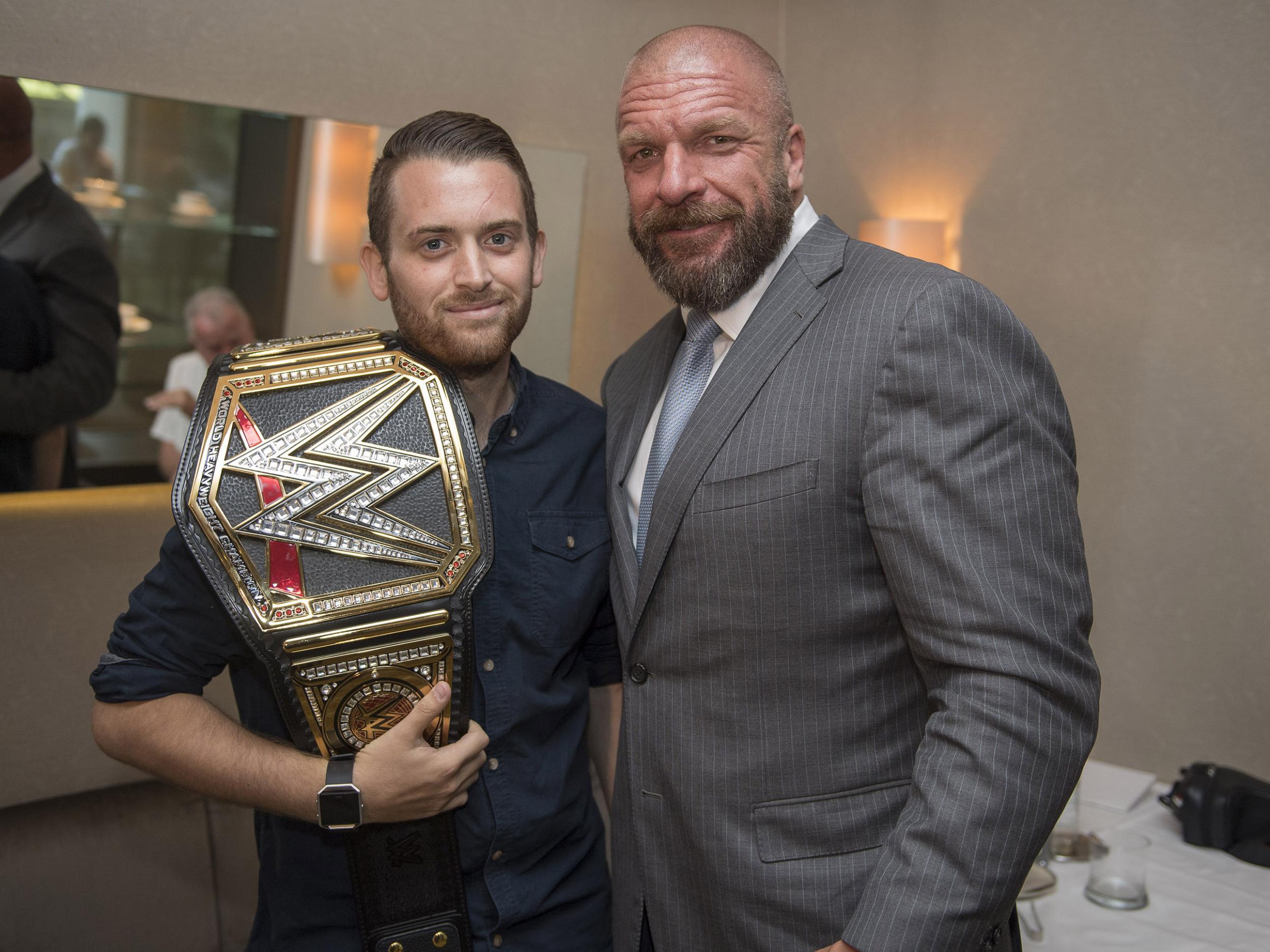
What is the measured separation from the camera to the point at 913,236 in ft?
9.17

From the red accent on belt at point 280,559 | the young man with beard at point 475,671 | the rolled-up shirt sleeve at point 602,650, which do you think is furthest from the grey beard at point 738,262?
the red accent on belt at point 280,559

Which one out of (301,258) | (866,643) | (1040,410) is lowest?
(866,643)

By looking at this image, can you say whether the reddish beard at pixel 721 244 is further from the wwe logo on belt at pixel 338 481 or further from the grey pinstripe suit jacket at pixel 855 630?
the wwe logo on belt at pixel 338 481

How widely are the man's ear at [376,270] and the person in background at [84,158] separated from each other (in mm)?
747

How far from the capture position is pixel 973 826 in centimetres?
96

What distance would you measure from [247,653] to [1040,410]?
98 cm

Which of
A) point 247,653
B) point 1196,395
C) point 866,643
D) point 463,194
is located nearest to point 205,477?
point 247,653

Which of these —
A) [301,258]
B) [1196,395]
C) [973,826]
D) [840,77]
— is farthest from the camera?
[840,77]

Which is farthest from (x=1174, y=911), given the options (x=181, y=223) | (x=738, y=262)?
(x=181, y=223)

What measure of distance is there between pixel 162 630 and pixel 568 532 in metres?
0.53

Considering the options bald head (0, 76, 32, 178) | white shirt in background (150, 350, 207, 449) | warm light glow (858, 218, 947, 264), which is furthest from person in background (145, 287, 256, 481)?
warm light glow (858, 218, 947, 264)

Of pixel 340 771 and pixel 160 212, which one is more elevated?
pixel 160 212

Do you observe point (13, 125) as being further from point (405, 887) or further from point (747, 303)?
point (405, 887)

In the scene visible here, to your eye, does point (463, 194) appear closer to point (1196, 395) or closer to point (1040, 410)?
point (1040, 410)
